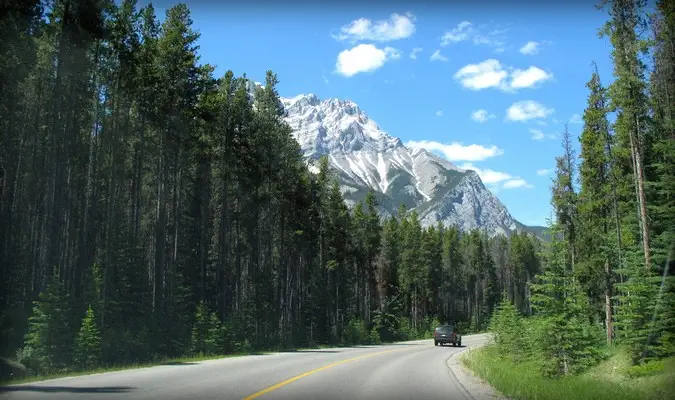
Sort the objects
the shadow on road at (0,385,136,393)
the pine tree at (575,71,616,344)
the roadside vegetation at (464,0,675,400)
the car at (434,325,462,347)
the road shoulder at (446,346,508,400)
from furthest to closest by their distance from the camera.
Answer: the car at (434,325,462,347) → the pine tree at (575,71,616,344) → the roadside vegetation at (464,0,675,400) → the road shoulder at (446,346,508,400) → the shadow on road at (0,385,136,393)

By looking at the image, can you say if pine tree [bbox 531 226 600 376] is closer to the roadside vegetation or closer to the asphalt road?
the roadside vegetation

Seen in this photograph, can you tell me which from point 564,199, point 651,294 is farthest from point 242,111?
point 651,294

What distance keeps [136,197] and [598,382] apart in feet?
92.0

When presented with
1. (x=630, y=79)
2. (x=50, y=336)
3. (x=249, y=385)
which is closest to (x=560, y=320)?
(x=249, y=385)

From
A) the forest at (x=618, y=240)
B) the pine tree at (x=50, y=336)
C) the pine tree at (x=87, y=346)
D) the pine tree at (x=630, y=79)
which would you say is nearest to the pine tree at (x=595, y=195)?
the forest at (x=618, y=240)

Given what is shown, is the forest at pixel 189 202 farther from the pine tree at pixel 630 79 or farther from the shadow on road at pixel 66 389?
the shadow on road at pixel 66 389

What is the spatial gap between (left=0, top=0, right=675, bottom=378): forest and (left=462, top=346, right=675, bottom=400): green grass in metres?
0.80

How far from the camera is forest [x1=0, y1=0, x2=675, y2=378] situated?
18891mm

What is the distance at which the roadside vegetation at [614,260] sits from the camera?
1470cm

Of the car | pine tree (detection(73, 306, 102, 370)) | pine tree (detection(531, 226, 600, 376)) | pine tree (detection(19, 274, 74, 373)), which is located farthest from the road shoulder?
the car

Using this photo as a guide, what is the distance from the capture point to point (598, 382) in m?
13.3

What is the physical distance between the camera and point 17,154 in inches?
1328

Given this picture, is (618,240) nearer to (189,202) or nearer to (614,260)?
(614,260)

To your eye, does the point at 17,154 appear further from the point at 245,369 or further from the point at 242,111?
the point at 245,369
